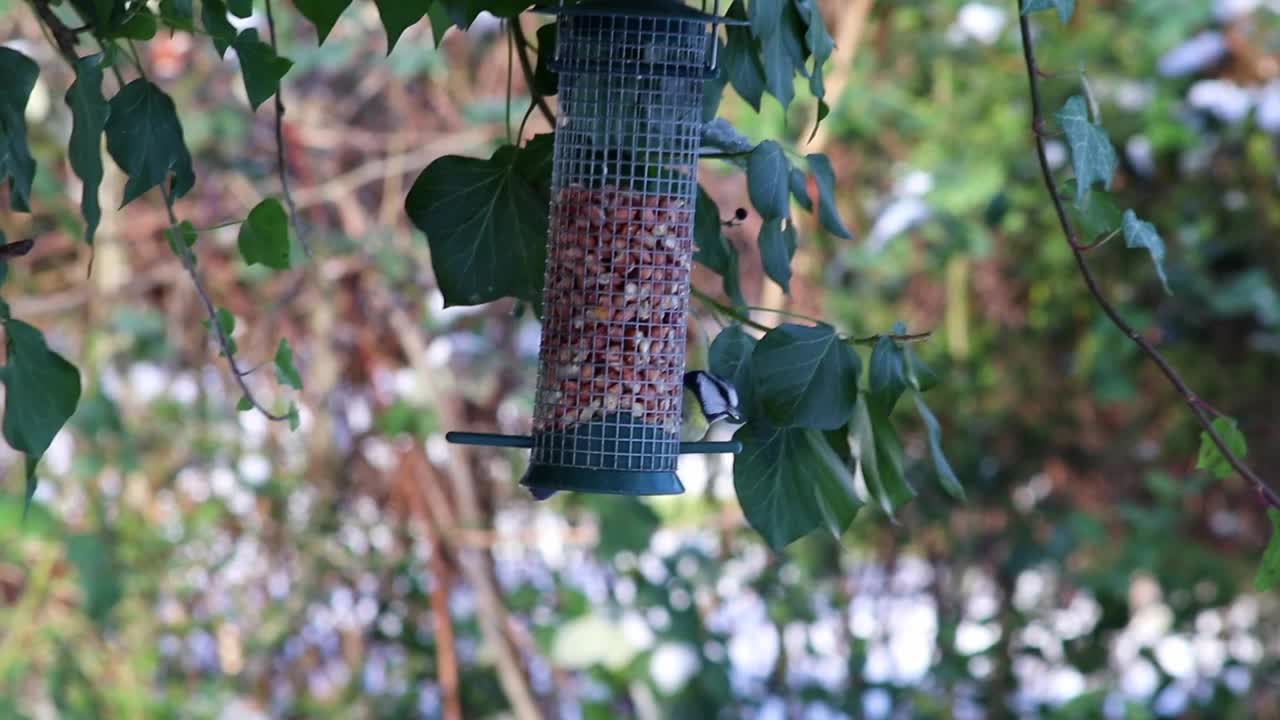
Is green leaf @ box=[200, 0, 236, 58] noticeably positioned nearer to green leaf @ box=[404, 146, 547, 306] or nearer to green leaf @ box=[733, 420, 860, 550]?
green leaf @ box=[404, 146, 547, 306]

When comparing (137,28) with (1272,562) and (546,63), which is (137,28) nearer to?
(546,63)

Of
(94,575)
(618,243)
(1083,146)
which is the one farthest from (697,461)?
(1083,146)

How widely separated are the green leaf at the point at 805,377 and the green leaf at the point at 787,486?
0.18ft

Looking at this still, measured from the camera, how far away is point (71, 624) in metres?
3.64

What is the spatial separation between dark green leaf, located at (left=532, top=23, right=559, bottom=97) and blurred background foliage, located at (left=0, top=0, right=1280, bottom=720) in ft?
6.08

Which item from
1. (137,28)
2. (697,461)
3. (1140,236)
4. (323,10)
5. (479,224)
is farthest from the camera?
(697,461)

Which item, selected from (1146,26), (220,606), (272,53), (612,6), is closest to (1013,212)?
(1146,26)

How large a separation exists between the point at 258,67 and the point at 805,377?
1.41 feet

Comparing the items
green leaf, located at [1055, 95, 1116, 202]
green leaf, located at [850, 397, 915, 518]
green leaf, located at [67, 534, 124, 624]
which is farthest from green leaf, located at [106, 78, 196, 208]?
green leaf, located at [67, 534, 124, 624]

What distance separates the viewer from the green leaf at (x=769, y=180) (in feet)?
3.91

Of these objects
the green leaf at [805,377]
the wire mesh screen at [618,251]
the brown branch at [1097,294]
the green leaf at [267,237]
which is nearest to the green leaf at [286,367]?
the green leaf at [267,237]

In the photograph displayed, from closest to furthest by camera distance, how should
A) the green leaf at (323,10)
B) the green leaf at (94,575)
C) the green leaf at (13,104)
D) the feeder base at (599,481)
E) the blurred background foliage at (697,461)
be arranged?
1. the green leaf at (323,10)
2. the green leaf at (13,104)
3. the feeder base at (599,481)
4. the green leaf at (94,575)
5. the blurred background foliage at (697,461)

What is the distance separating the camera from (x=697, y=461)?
3877 mm

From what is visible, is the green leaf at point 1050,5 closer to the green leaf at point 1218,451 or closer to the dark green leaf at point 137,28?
the green leaf at point 1218,451
